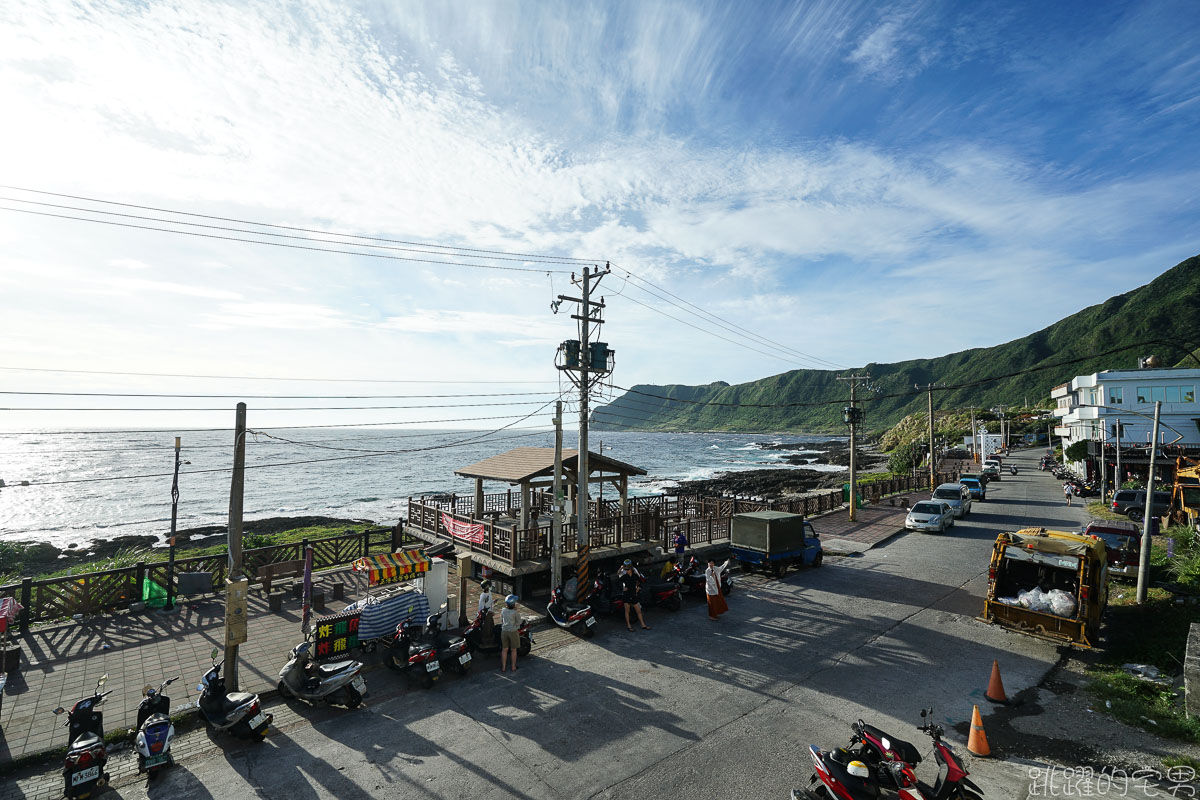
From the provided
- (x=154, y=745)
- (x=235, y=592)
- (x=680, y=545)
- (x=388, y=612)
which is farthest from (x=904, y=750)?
(x=680, y=545)

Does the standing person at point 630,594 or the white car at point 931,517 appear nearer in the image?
the standing person at point 630,594

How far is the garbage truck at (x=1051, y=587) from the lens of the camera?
41.7 ft

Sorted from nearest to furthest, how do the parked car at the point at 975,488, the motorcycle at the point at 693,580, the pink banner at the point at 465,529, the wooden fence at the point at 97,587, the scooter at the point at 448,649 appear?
the scooter at the point at 448,649 → the wooden fence at the point at 97,587 → the motorcycle at the point at 693,580 → the pink banner at the point at 465,529 → the parked car at the point at 975,488

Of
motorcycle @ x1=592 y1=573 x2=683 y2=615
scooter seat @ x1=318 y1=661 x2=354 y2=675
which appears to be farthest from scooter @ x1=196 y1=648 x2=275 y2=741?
motorcycle @ x1=592 y1=573 x2=683 y2=615

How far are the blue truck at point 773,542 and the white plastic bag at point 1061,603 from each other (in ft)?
25.5

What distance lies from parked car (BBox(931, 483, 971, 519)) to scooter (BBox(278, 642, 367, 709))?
107 ft

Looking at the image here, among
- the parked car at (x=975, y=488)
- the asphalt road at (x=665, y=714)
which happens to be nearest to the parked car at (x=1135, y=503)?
the parked car at (x=975, y=488)

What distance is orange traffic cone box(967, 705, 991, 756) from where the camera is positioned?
854 cm

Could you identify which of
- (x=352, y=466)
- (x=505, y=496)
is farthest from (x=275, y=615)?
(x=352, y=466)

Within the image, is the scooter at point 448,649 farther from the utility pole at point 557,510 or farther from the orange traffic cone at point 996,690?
the orange traffic cone at point 996,690

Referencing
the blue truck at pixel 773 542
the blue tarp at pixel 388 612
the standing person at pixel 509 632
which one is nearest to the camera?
the standing person at pixel 509 632

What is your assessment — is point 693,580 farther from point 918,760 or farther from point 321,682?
point 321,682

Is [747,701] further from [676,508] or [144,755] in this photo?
[676,508]

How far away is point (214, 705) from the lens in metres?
9.05
